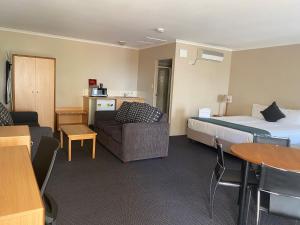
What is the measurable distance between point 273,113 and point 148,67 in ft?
11.2

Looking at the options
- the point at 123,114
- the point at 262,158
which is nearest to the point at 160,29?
the point at 123,114

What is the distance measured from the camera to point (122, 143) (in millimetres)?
3803

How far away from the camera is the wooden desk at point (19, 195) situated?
→ 0.94 meters

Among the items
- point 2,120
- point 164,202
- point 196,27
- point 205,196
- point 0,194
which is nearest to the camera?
point 0,194

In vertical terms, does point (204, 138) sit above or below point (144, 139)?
below

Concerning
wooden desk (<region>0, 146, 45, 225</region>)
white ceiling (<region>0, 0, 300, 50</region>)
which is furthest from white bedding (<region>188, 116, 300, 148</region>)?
wooden desk (<region>0, 146, 45, 225</region>)

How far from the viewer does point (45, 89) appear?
5.48 m

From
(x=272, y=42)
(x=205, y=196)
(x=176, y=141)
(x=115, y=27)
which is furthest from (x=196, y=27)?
(x=205, y=196)

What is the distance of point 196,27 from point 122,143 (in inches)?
96.3

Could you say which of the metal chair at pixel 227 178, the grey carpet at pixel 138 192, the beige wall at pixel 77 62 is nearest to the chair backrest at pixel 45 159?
the grey carpet at pixel 138 192

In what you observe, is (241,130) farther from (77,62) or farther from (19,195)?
(77,62)

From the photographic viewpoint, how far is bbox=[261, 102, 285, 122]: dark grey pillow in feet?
16.2

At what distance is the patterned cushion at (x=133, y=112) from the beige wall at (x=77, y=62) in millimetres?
2360

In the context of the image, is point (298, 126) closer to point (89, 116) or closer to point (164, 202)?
point (164, 202)
